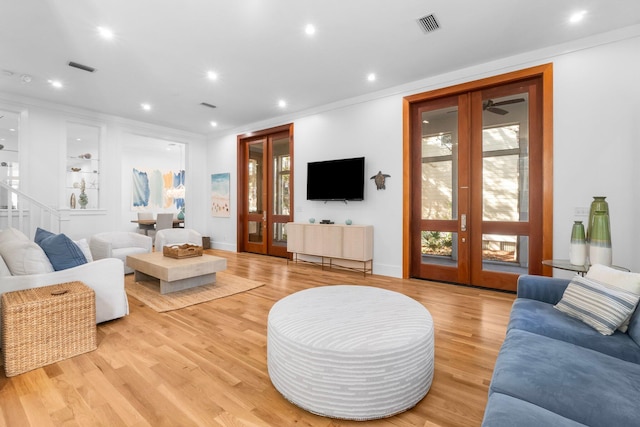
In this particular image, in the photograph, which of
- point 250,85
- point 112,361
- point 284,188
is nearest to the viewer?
point 112,361

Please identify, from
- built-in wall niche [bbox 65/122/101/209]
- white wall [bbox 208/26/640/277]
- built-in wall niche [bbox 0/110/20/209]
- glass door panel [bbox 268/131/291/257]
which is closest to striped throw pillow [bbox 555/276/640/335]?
white wall [bbox 208/26/640/277]

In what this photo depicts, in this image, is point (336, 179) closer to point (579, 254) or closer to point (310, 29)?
point (310, 29)

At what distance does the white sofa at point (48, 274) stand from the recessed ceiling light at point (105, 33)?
2334 mm

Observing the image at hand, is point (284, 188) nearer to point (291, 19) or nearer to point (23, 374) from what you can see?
point (291, 19)

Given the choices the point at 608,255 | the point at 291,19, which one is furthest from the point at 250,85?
the point at 608,255

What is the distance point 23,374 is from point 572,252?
178 inches

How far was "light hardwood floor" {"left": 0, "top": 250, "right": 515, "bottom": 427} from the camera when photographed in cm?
156

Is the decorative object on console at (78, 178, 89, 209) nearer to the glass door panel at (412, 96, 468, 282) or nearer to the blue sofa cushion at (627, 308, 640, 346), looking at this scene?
the glass door panel at (412, 96, 468, 282)

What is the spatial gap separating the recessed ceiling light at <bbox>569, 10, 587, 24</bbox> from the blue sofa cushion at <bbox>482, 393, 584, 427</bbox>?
150 inches

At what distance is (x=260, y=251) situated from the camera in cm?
692

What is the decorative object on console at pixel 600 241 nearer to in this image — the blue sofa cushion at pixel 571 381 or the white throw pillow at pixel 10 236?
the blue sofa cushion at pixel 571 381

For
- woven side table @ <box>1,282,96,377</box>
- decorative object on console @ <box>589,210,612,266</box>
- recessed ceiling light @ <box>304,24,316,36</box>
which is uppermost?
recessed ceiling light @ <box>304,24,316,36</box>

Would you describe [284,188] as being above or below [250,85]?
below

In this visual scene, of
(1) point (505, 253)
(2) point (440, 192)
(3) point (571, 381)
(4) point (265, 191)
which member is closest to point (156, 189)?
(4) point (265, 191)
